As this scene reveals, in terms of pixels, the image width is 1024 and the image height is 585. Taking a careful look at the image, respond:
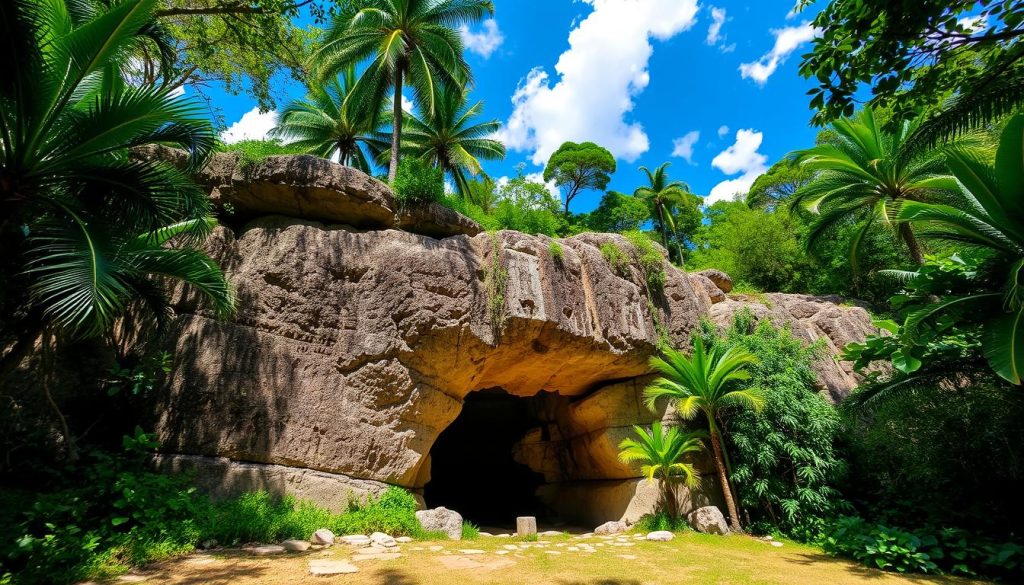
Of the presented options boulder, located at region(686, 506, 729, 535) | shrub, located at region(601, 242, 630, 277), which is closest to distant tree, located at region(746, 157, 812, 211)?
shrub, located at region(601, 242, 630, 277)

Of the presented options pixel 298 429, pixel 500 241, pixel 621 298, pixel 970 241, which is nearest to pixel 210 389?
pixel 298 429

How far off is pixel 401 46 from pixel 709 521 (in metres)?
14.3

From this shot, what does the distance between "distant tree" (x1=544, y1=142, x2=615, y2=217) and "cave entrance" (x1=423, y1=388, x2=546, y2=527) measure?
1572cm

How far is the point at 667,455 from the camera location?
893 centimetres

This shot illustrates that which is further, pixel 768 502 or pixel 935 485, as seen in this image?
pixel 768 502

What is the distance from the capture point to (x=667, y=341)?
34.1ft

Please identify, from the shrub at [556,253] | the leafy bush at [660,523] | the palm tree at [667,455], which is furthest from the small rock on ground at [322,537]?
the shrub at [556,253]

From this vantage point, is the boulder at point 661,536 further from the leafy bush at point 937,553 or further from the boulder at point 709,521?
the leafy bush at point 937,553

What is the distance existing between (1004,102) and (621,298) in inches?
249

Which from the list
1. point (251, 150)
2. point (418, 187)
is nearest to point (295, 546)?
point (418, 187)

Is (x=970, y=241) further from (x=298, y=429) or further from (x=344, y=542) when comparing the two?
(x=298, y=429)

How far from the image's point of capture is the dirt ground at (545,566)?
4.30 m

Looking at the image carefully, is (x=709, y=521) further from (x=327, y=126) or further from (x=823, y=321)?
(x=327, y=126)

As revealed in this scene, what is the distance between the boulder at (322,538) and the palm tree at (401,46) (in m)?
9.42
